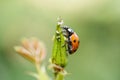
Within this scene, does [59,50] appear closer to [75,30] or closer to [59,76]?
[59,76]

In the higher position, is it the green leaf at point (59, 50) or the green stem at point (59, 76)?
the green leaf at point (59, 50)

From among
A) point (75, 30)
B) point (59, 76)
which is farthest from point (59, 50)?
point (75, 30)

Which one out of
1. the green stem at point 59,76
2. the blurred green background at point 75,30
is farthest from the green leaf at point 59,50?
the blurred green background at point 75,30

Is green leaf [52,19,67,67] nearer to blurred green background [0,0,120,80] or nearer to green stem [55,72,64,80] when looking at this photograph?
green stem [55,72,64,80]

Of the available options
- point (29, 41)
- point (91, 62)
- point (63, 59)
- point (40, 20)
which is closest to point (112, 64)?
point (91, 62)

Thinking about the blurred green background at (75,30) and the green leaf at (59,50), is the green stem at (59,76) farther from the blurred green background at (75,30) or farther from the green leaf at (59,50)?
the blurred green background at (75,30)

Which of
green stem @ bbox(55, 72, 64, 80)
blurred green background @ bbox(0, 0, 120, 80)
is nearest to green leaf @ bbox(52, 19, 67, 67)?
green stem @ bbox(55, 72, 64, 80)

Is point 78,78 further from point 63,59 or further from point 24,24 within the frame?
point 63,59

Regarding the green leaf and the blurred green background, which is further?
the blurred green background
